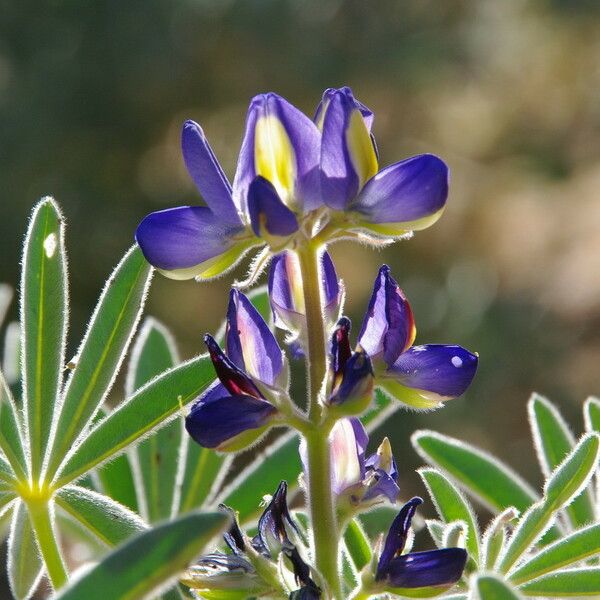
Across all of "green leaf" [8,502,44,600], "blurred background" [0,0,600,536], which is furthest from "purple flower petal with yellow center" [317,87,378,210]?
"blurred background" [0,0,600,536]

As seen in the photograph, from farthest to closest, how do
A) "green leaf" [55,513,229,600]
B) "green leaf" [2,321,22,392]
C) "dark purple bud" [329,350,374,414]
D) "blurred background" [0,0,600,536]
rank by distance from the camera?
"blurred background" [0,0,600,536]
"green leaf" [2,321,22,392]
"dark purple bud" [329,350,374,414]
"green leaf" [55,513,229,600]

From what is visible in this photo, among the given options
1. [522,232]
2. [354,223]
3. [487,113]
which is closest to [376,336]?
[354,223]

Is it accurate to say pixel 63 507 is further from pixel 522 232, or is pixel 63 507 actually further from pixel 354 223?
pixel 522 232

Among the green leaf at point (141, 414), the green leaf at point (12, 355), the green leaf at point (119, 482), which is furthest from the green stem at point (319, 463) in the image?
the green leaf at point (12, 355)

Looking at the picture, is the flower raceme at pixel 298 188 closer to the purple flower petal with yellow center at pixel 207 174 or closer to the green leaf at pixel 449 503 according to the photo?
the purple flower petal with yellow center at pixel 207 174

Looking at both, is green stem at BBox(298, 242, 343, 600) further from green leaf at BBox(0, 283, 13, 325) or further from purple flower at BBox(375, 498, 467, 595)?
green leaf at BBox(0, 283, 13, 325)

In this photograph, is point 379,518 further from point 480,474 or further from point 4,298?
point 4,298
